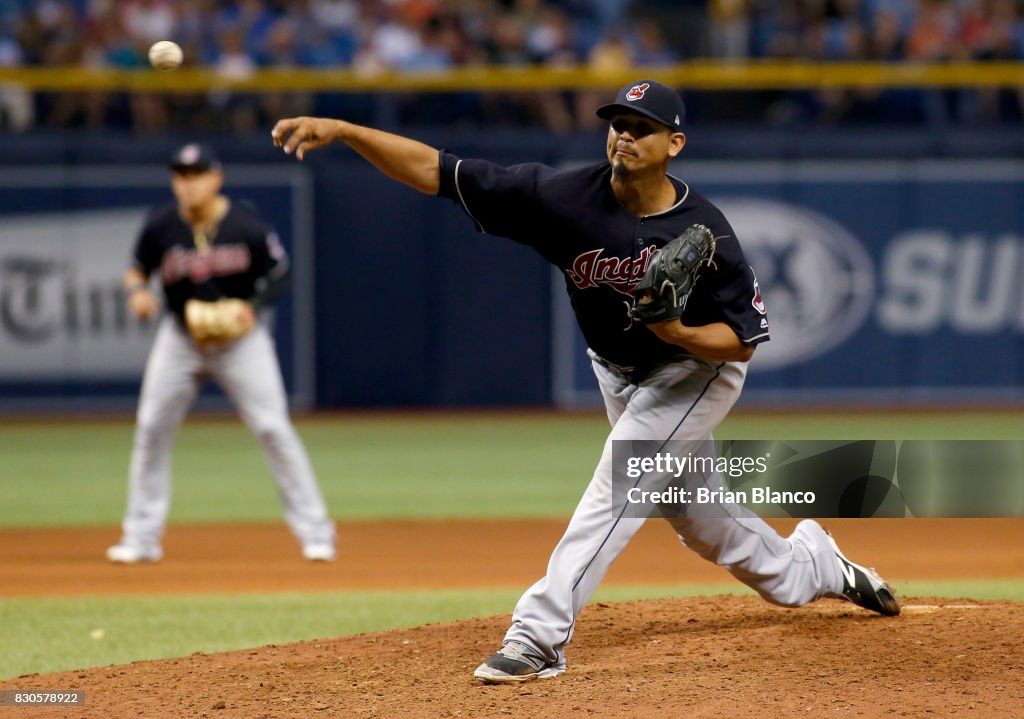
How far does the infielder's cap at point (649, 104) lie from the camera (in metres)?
4.50

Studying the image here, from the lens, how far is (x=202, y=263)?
7.56m

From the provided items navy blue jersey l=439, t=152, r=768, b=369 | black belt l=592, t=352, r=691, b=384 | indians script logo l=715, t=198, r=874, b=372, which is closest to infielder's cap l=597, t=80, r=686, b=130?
navy blue jersey l=439, t=152, r=768, b=369

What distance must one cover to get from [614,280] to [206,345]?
3.44m

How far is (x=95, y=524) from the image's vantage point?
29.5 ft

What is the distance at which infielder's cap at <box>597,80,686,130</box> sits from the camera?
4496mm

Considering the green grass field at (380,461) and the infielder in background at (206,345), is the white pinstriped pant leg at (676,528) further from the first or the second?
the green grass field at (380,461)

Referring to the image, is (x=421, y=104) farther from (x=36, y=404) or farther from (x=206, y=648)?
(x=206, y=648)

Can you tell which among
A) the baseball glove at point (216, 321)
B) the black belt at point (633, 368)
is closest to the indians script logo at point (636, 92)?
the black belt at point (633, 368)

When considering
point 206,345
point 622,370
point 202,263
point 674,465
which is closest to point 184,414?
point 206,345

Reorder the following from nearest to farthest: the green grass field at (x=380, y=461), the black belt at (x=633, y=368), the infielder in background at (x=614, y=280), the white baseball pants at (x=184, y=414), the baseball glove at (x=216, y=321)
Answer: the infielder in background at (x=614, y=280), the black belt at (x=633, y=368), the baseball glove at (x=216, y=321), the white baseball pants at (x=184, y=414), the green grass field at (x=380, y=461)

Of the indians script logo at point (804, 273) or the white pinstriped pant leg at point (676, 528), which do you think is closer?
the white pinstriped pant leg at point (676, 528)

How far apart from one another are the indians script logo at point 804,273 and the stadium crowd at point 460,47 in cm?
103

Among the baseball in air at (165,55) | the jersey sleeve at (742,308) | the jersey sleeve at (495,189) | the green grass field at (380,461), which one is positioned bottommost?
the green grass field at (380,461)

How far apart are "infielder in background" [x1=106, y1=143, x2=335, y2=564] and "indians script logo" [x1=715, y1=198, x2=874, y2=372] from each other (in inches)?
314
